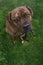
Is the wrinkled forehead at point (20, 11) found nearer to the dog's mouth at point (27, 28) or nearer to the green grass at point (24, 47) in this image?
the dog's mouth at point (27, 28)

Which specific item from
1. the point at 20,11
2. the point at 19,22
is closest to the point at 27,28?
the point at 19,22

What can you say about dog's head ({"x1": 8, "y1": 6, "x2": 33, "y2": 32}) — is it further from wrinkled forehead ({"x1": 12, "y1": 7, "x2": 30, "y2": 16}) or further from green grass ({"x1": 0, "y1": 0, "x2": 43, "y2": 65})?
green grass ({"x1": 0, "y1": 0, "x2": 43, "y2": 65})

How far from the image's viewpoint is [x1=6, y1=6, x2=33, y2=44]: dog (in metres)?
5.91

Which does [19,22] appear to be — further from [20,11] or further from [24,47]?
[24,47]

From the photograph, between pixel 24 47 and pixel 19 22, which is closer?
pixel 19 22

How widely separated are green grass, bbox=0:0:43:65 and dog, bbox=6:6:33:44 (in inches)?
6.8

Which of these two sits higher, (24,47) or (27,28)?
(27,28)

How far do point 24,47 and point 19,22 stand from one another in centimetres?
56

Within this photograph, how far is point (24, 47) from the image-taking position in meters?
6.18

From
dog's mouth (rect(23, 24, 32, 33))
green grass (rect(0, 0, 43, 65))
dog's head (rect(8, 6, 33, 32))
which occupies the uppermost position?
dog's head (rect(8, 6, 33, 32))

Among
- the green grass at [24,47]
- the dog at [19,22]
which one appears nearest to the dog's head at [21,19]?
the dog at [19,22]

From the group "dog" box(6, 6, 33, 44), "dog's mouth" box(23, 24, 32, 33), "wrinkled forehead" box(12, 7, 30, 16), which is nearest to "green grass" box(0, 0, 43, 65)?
"dog" box(6, 6, 33, 44)

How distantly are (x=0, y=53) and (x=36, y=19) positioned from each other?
1.16 meters

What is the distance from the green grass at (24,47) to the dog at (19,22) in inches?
6.8
